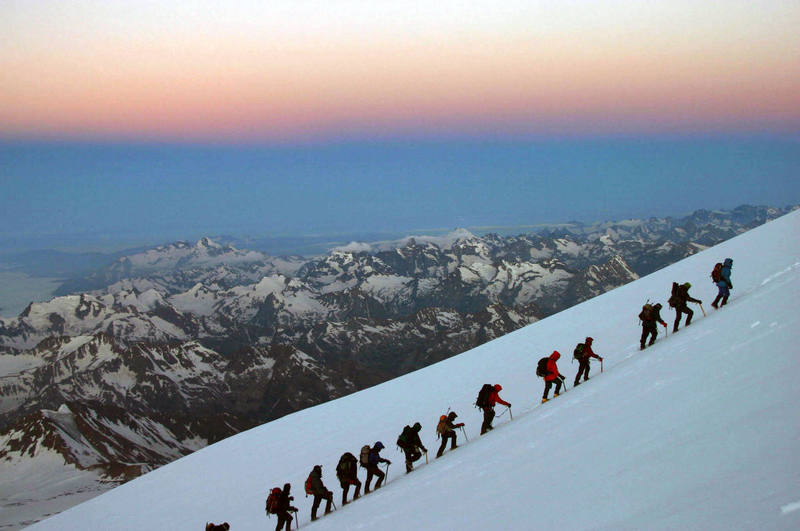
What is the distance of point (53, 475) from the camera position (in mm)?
199250

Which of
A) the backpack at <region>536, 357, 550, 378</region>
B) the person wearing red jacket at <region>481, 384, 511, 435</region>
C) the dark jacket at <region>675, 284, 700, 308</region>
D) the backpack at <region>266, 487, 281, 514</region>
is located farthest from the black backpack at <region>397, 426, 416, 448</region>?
the dark jacket at <region>675, 284, 700, 308</region>

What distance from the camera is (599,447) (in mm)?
10562

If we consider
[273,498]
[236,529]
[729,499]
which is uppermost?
[729,499]

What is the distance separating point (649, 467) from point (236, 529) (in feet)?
53.6

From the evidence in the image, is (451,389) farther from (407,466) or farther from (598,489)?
(598,489)

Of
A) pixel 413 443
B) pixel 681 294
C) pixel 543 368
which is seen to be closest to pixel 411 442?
pixel 413 443

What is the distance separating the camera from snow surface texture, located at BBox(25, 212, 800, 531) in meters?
7.18

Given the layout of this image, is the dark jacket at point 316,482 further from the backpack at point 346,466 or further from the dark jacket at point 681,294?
the dark jacket at point 681,294

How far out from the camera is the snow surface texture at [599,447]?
718cm

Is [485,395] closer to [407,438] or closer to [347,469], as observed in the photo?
[407,438]

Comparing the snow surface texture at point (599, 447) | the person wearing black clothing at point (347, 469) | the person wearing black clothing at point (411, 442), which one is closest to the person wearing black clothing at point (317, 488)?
the person wearing black clothing at point (347, 469)

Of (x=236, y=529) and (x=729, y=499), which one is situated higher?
(x=729, y=499)

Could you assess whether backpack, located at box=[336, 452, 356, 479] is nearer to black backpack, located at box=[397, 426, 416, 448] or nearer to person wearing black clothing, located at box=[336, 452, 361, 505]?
person wearing black clothing, located at box=[336, 452, 361, 505]

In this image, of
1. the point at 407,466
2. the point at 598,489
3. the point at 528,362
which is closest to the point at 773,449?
the point at 598,489
